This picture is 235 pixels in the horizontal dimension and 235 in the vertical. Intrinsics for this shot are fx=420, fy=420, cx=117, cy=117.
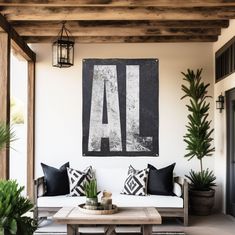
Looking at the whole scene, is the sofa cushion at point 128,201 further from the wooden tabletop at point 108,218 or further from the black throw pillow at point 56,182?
the wooden tabletop at point 108,218

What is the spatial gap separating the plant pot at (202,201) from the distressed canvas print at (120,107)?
3.44ft

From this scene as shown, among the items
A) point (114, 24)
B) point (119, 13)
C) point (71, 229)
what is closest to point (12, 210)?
point (71, 229)

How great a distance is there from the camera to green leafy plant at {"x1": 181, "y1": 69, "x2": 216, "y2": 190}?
7305mm

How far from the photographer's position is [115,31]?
671 centimetres

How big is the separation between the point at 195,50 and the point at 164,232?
3.45 metres

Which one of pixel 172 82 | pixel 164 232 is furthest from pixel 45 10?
pixel 164 232

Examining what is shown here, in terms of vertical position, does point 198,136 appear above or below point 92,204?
above

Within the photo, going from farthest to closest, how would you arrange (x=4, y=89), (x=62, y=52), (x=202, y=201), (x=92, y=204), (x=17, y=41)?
(x=202, y=201), (x=17, y=41), (x=62, y=52), (x=4, y=89), (x=92, y=204)

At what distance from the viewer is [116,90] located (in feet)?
24.8

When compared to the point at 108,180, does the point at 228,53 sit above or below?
above

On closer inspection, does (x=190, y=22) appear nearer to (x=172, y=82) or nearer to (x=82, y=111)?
(x=172, y=82)

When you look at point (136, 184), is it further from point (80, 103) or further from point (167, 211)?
point (80, 103)

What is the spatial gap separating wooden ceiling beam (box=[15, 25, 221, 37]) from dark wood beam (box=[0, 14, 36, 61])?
6.8 inches

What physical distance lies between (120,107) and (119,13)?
2180 mm
